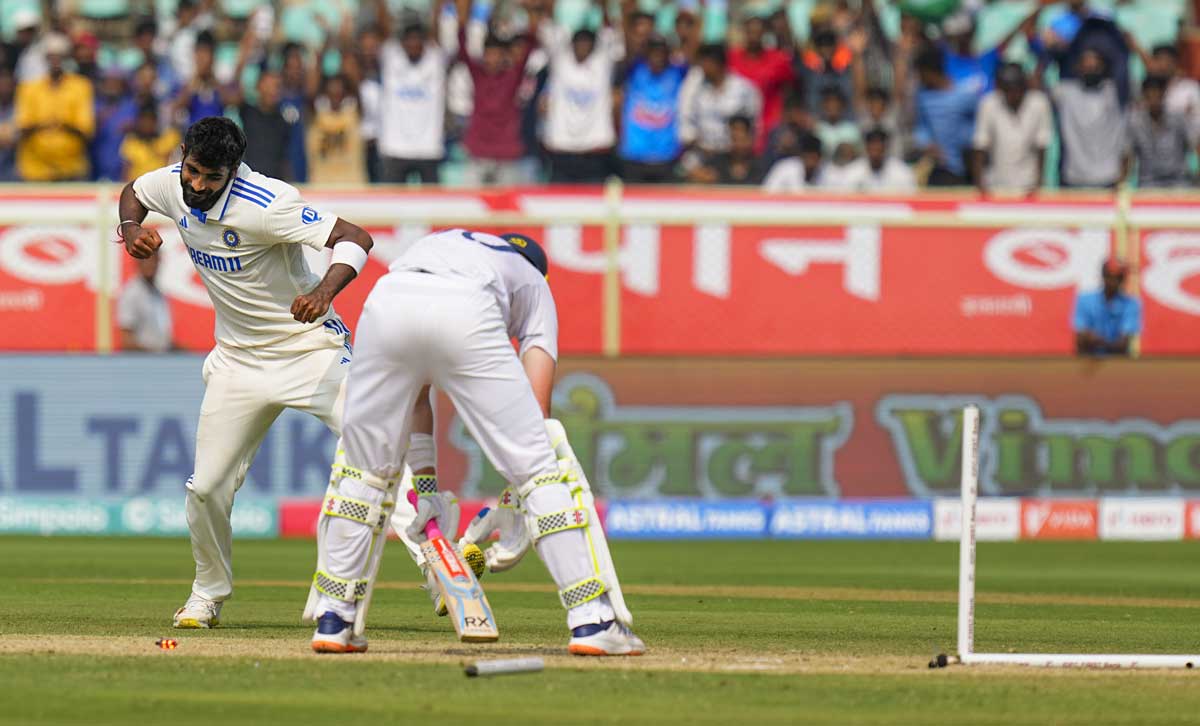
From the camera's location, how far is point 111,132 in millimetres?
19281

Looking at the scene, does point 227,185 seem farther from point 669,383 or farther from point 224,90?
point 224,90

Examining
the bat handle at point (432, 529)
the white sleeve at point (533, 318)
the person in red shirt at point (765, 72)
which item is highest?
the person in red shirt at point (765, 72)

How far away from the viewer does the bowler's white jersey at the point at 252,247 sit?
8789 mm

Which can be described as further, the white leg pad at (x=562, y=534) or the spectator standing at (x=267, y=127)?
the spectator standing at (x=267, y=127)

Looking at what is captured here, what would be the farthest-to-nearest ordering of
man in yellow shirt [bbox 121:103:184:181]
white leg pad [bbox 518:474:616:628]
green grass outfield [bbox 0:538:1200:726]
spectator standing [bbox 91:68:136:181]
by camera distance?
spectator standing [bbox 91:68:136:181] < man in yellow shirt [bbox 121:103:184:181] < white leg pad [bbox 518:474:616:628] < green grass outfield [bbox 0:538:1200:726]

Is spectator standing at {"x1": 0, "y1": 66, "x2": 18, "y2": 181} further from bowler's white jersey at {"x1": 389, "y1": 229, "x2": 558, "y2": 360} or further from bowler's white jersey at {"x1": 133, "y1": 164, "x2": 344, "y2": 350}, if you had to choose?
bowler's white jersey at {"x1": 389, "y1": 229, "x2": 558, "y2": 360}

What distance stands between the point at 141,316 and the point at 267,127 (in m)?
2.22

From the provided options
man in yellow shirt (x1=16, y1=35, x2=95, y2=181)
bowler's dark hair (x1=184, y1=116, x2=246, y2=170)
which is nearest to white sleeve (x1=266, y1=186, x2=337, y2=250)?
bowler's dark hair (x1=184, y1=116, x2=246, y2=170)

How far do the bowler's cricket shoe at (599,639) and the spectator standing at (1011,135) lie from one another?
11800mm

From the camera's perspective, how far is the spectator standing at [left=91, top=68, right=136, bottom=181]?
754 inches

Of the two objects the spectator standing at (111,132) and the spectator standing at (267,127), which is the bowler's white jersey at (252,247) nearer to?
Answer: the spectator standing at (267,127)

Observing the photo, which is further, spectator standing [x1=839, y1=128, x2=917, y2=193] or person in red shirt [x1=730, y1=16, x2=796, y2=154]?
person in red shirt [x1=730, y1=16, x2=796, y2=154]

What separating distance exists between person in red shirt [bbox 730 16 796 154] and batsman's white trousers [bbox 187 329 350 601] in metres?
10.7

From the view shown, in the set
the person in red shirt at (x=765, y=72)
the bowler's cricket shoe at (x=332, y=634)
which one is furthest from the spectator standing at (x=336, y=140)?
the bowler's cricket shoe at (x=332, y=634)
